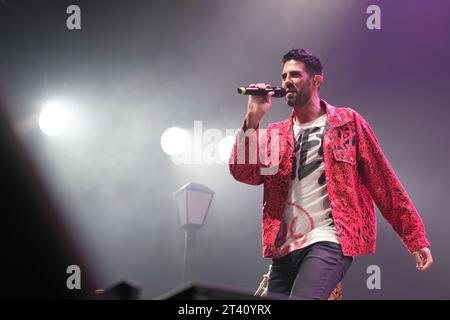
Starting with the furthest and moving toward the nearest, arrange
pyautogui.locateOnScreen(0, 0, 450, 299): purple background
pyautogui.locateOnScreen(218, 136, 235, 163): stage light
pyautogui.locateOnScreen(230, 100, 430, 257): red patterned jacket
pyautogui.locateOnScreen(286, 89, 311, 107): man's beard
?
pyautogui.locateOnScreen(218, 136, 235, 163): stage light < pyautogui.locateOnScreen(0, 0, 450, 299): purple background < pyautogui.locateOnScreen(286, 89, 311, 107): man's beard < pyautogui.locateOnScreen(230, 100, 430, 257): red patterned jacket

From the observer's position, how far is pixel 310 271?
8.20ft

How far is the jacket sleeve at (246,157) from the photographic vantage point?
290 cm

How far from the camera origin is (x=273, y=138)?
3070 mm

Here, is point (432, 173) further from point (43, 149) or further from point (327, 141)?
point (43, 149)

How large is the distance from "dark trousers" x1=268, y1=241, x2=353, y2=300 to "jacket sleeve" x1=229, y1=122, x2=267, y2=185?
46 cm

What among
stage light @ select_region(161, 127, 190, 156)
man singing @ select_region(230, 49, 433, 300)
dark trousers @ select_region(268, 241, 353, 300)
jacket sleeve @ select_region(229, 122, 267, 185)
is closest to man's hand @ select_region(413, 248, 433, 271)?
man singing @ select_region(230, 49, 433, 300)

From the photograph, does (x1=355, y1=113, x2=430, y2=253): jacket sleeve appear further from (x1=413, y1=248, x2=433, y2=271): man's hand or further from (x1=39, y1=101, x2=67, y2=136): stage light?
(x1=39, y1=101, x2=67, y2=136): stage light

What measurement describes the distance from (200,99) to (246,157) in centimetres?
360

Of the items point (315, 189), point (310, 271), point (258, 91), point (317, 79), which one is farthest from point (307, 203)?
point (317, 79)

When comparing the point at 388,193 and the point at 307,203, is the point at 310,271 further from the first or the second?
the point at 388,193

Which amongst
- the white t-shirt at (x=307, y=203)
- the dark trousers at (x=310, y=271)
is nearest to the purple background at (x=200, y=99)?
the white t-shirt at (x=307, y=203)

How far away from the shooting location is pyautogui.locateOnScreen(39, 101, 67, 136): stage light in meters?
5.93

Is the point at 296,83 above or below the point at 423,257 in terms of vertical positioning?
above
